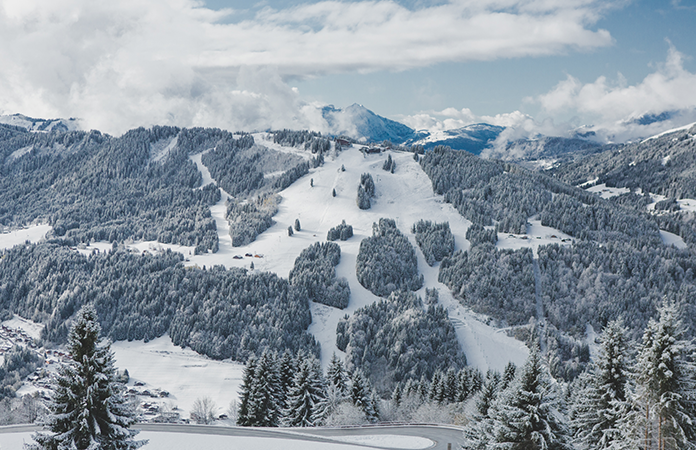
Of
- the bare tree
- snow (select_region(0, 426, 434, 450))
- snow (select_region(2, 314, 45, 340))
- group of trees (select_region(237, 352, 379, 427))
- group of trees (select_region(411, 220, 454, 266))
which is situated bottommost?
the bare tree

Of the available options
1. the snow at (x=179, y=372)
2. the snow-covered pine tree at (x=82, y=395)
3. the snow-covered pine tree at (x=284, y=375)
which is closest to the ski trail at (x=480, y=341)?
the snow at (x=179, y=372)

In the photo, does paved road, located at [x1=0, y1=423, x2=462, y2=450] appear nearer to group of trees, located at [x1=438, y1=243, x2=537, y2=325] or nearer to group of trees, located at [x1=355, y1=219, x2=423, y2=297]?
group of trees, located at [x1=438, y1=243, x2=537, y2=325]

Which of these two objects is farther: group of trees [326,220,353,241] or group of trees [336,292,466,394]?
group of trees [326,220,353,241]

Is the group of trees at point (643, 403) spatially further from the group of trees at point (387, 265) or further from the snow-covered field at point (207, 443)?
the group of trees at point (387, 265)

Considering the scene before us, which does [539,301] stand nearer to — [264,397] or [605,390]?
[264,397]

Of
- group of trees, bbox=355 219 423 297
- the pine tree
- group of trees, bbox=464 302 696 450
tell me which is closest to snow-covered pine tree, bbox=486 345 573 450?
group of trees, bbox=464 302 696 450

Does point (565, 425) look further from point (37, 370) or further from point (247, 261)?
point (247, 261)

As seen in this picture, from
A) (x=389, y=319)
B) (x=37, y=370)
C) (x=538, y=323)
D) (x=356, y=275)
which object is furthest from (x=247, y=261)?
(x=538, y=323)
